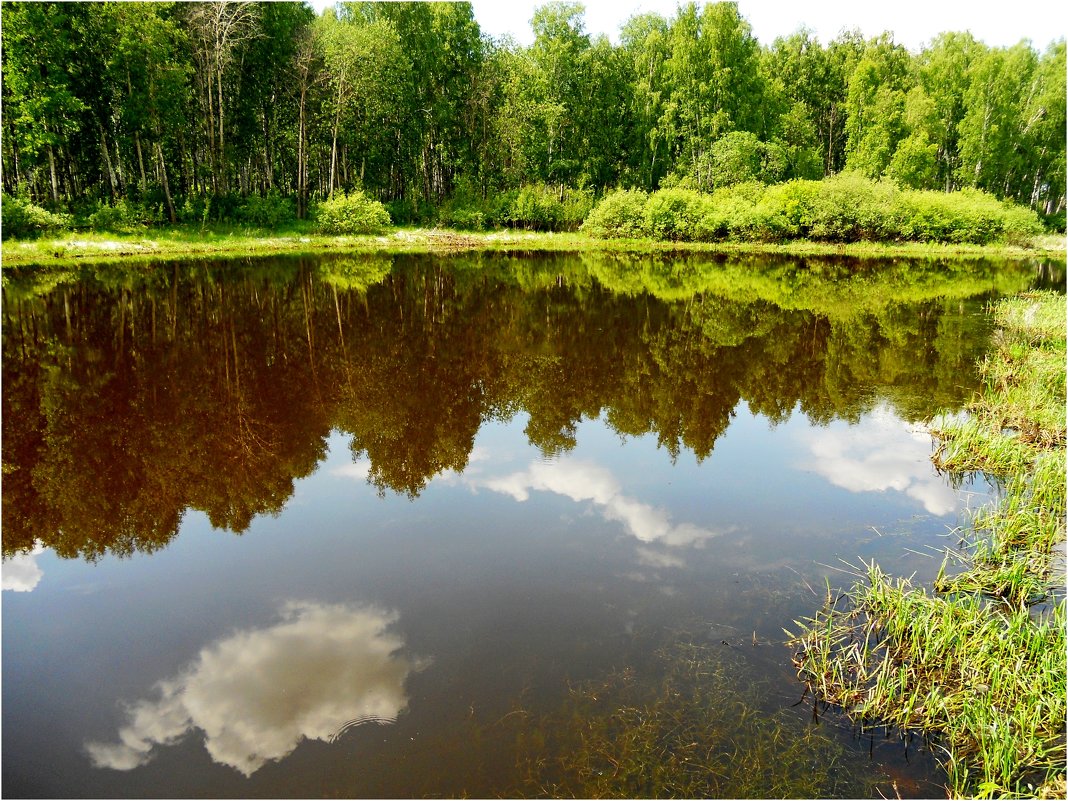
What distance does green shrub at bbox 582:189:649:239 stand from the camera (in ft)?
145

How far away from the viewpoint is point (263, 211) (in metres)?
37.3

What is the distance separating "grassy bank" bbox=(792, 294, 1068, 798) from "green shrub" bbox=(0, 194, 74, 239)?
3402cm

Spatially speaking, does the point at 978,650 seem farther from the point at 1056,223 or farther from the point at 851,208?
the point at 1056,223

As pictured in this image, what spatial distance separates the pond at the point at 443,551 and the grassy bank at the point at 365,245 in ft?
52.3

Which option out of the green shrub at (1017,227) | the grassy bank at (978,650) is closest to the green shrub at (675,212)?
the green shrub at (1017,227)

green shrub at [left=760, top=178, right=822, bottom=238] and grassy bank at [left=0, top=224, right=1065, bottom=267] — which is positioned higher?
green shrub at [left=760, top=178, right=822, bottom=238]

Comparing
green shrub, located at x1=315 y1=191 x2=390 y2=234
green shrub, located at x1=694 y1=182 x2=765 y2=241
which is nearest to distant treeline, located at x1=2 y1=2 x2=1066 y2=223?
green shrub, located at x1=315 y1=191 x2=390 y2=234

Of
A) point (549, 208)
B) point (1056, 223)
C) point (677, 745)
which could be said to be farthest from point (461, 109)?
point (677, 745)

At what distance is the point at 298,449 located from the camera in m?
9.42

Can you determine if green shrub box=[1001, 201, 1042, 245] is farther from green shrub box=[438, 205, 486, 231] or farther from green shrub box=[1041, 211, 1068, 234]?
green shrub box=[438, 205, 486, 231]

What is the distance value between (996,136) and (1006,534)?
196ft

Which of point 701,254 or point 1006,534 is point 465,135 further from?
point 1006,534

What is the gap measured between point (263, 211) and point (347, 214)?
4.48m

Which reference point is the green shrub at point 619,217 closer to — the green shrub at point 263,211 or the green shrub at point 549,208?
the green shrub at point 549,208
